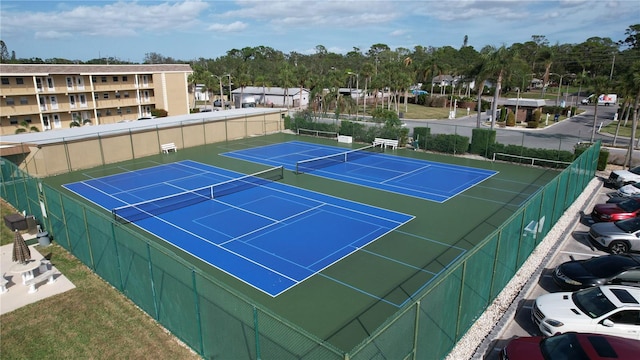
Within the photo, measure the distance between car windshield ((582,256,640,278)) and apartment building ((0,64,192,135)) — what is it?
52050 millimetres

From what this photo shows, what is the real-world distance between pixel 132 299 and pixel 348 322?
634 centimetres

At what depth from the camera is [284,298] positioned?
12.8 m

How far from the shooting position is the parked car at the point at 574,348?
25.0ft

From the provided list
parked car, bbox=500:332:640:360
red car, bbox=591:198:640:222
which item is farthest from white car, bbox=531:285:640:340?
red car, bbox=591:198:640:222

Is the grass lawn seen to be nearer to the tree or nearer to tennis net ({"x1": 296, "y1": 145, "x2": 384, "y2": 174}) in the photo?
tennis net ({"x1": 296, "y1": 145, "x2": 384, "y2": 174})

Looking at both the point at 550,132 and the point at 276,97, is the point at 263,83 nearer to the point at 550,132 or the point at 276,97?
the point at 276,97

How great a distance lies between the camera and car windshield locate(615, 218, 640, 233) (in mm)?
15655

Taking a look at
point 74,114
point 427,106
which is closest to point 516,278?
point 74,114

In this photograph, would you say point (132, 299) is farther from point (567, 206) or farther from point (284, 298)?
point (567, 206)

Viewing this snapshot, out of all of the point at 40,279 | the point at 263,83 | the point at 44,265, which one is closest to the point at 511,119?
the point at 263,83

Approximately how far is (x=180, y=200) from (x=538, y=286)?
17378 millimetres

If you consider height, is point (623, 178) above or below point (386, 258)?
above

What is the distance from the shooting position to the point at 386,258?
15.3 metres

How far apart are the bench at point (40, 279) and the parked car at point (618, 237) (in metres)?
19.6
